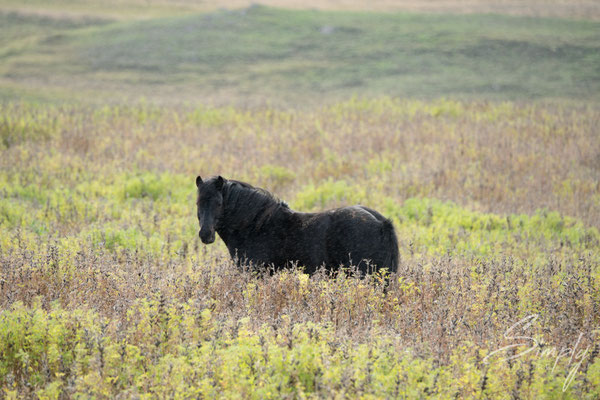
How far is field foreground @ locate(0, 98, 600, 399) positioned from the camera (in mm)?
4281

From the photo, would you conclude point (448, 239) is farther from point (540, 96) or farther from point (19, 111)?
point (540, 96)

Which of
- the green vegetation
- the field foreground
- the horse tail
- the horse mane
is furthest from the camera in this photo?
the green vegetation

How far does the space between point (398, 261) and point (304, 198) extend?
5.64m

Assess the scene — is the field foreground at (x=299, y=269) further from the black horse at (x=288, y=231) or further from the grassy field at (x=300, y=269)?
the black horse at (x=288, y=231)

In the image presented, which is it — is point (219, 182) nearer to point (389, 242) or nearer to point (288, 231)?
point (288, 231)

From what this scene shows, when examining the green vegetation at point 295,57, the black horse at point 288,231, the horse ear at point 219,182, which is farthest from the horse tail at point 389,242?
the green vegetation at point 295,57

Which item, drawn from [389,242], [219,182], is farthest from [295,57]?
[389,242]

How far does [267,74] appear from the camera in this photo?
36656 millimetres

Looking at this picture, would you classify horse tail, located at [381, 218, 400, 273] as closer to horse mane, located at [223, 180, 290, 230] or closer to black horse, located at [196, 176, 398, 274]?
black horse, located at [196, 176, 398, 274]

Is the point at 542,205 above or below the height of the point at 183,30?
below

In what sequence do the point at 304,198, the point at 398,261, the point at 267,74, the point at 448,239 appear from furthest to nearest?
the point at 267,74
the point at 304,198
the point at 448,239
the point at 398,261

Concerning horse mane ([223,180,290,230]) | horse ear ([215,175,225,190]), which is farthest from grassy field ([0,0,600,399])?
horse ear ([215,175,225,190])

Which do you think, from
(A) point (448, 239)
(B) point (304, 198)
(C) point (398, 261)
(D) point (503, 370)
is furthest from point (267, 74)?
(D) point (503, 370)

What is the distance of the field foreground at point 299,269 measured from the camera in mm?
4281
